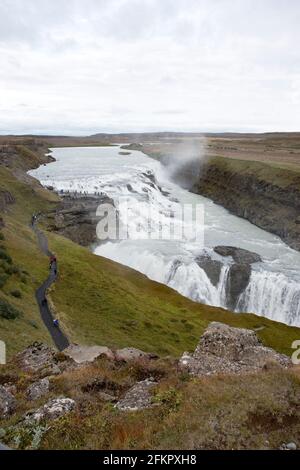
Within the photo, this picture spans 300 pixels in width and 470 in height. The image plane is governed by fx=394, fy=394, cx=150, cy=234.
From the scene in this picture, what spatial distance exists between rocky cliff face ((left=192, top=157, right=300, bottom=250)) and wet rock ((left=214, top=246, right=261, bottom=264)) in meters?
12.1

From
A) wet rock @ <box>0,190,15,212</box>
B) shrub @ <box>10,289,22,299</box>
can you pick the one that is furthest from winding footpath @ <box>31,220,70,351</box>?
wet rock @ <box>0,190,15,212</box>

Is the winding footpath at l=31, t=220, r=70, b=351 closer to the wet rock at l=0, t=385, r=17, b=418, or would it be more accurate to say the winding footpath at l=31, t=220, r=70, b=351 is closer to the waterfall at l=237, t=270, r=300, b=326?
the wet rock at l=0, t=385, r=17, b=418

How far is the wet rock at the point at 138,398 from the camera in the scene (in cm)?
1326

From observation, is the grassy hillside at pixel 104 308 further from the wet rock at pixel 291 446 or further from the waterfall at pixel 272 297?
the wet rock at pixel 291 446

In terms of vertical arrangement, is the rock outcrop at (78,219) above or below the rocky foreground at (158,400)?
below

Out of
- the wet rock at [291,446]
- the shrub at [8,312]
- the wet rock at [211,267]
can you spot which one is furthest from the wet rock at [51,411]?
the wet rock at [211,267]

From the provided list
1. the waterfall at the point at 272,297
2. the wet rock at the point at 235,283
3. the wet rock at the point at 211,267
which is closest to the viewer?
the waterfall at the point at 272,297

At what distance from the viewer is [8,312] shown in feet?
101

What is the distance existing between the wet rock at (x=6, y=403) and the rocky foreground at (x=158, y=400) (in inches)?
1.5

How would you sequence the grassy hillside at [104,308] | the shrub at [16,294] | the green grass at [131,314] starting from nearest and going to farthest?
the grassy hillside at [104,308] < the green grass at [131,314] < the shrub at [16,294]

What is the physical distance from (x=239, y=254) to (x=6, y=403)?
47.5m

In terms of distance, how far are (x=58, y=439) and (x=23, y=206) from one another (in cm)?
7172
